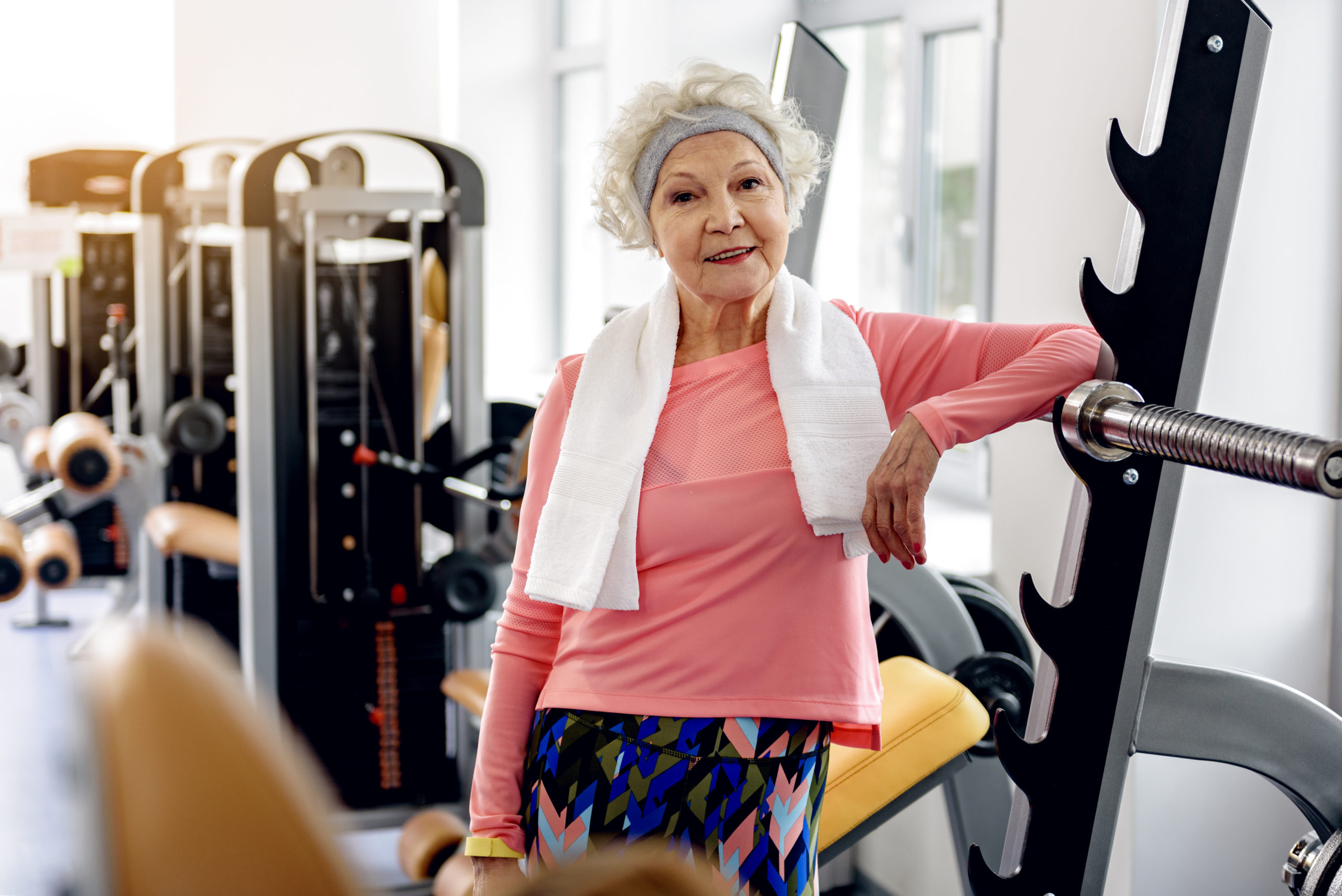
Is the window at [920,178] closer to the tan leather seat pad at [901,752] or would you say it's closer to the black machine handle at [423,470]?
the tan leather seat pad at [901,752]

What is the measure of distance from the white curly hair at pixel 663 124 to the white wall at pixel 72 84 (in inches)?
229

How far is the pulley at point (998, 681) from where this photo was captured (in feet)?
6.47

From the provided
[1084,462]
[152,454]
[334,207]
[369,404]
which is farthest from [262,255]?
[1084,462]

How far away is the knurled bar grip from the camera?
80 centimetres

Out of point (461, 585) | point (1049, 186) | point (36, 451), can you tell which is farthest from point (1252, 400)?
point (36, 451)

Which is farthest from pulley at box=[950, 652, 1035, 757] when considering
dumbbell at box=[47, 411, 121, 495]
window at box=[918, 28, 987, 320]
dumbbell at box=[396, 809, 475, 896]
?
dumbbell at box=[47, 411, 121, 495]

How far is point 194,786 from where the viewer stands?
0.90ft

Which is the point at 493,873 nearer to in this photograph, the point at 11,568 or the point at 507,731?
the point at 507,731

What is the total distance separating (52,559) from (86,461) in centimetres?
68

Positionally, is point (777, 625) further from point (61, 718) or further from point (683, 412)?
point (61, 718)

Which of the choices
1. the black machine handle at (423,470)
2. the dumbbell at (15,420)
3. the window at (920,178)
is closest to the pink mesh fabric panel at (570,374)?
the black machine handle at (423,470)

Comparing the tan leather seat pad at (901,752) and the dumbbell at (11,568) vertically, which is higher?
the tan leather seat pad at (901,752)

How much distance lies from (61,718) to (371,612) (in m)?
2.97

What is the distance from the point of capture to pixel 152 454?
4.00 m
